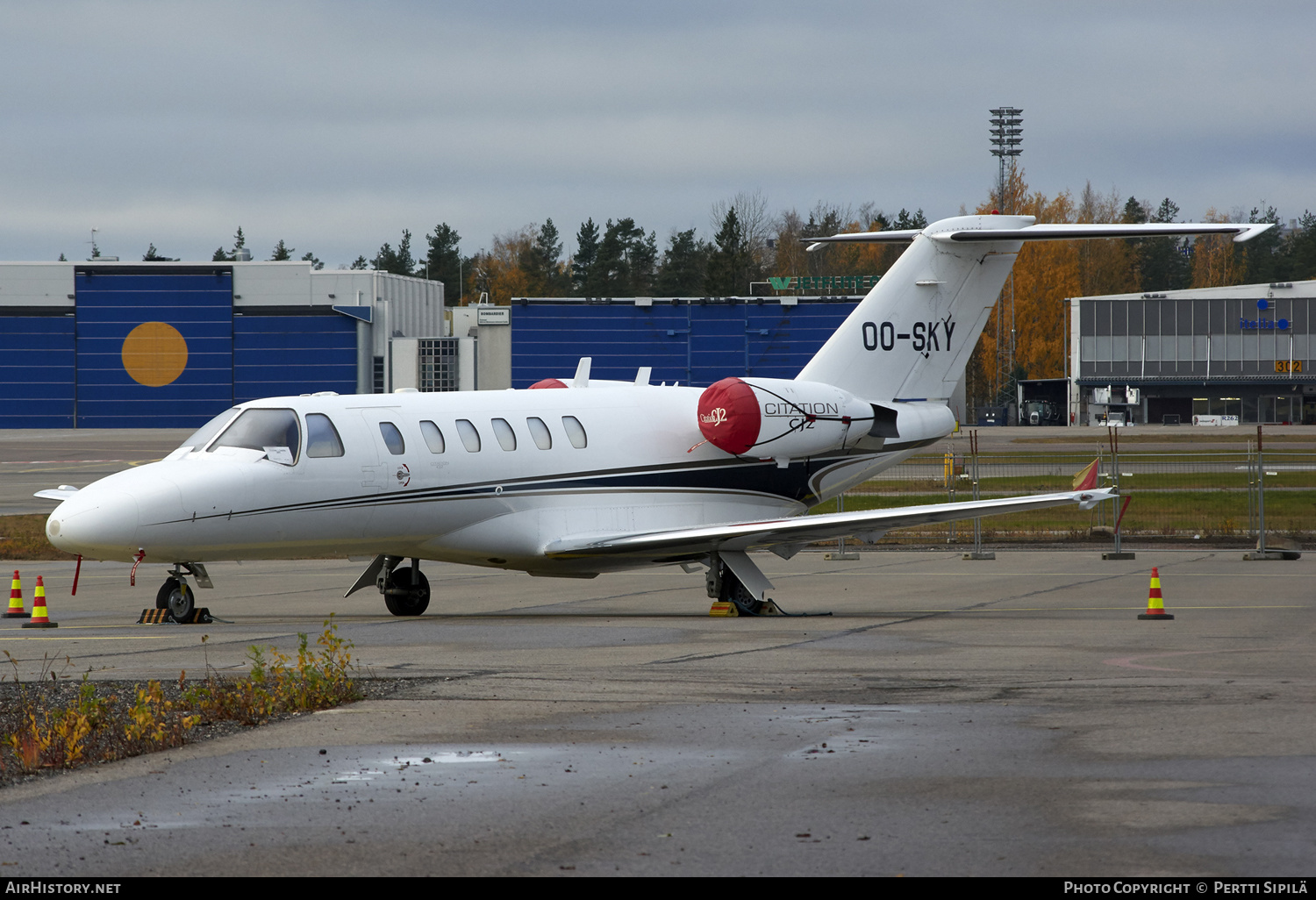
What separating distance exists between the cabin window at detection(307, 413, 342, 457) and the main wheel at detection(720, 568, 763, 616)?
4.98 m

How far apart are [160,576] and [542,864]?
19.4 m

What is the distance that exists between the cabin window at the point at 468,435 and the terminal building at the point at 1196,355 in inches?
3501

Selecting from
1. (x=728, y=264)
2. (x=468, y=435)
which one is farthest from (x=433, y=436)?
(x=728, y=264)

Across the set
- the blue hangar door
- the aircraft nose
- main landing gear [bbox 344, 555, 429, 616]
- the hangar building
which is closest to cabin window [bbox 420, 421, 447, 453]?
main landing gear [bbox 344, 555, 429, 616]

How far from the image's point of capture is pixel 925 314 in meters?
20.6

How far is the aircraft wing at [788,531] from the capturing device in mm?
16344

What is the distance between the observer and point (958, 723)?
930cm

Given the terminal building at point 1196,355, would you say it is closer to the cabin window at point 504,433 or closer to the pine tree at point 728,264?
the pine tree at point 728,264

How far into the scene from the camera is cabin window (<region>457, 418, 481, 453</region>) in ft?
55.9

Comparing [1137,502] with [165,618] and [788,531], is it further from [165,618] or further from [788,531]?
[165,618]

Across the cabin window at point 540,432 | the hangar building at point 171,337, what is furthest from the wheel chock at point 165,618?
the hangar building at point 171,337

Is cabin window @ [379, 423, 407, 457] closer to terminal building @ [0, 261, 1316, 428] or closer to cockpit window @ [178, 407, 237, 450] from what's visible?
cockpit window @ [178, 407, 237, 450]
